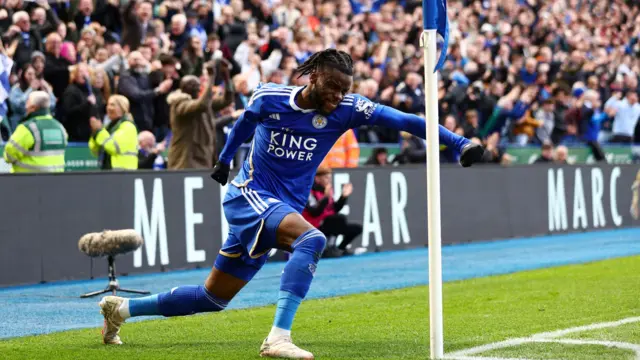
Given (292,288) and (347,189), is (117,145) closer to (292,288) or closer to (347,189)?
(347,189)

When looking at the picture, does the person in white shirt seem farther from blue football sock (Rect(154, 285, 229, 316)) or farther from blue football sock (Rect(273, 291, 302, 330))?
blue football sock (Rect(273, 291, 302, 330))

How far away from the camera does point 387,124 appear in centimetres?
728

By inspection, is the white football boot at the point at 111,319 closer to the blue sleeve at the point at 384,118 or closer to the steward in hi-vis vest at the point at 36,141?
the blue sleeve at the point at 384,118

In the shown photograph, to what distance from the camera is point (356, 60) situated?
2136cm

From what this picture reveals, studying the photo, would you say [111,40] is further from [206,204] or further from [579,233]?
[579,233]

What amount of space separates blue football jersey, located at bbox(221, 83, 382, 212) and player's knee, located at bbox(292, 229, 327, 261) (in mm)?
533

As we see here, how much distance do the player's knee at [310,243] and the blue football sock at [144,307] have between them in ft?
4.56

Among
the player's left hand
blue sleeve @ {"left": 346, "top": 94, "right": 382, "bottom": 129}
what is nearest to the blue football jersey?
blue sleeve @ {"left": 346, "top": 94, "right": 382, "bottom": 129}

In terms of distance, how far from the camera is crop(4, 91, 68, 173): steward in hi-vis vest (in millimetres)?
13734

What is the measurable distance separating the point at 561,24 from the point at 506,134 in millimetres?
8202

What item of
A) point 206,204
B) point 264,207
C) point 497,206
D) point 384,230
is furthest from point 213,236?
point 264,207

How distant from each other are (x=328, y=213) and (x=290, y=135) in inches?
371

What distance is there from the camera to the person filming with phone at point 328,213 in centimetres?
1631

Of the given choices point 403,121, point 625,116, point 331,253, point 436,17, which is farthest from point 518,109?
A: point 436,17
